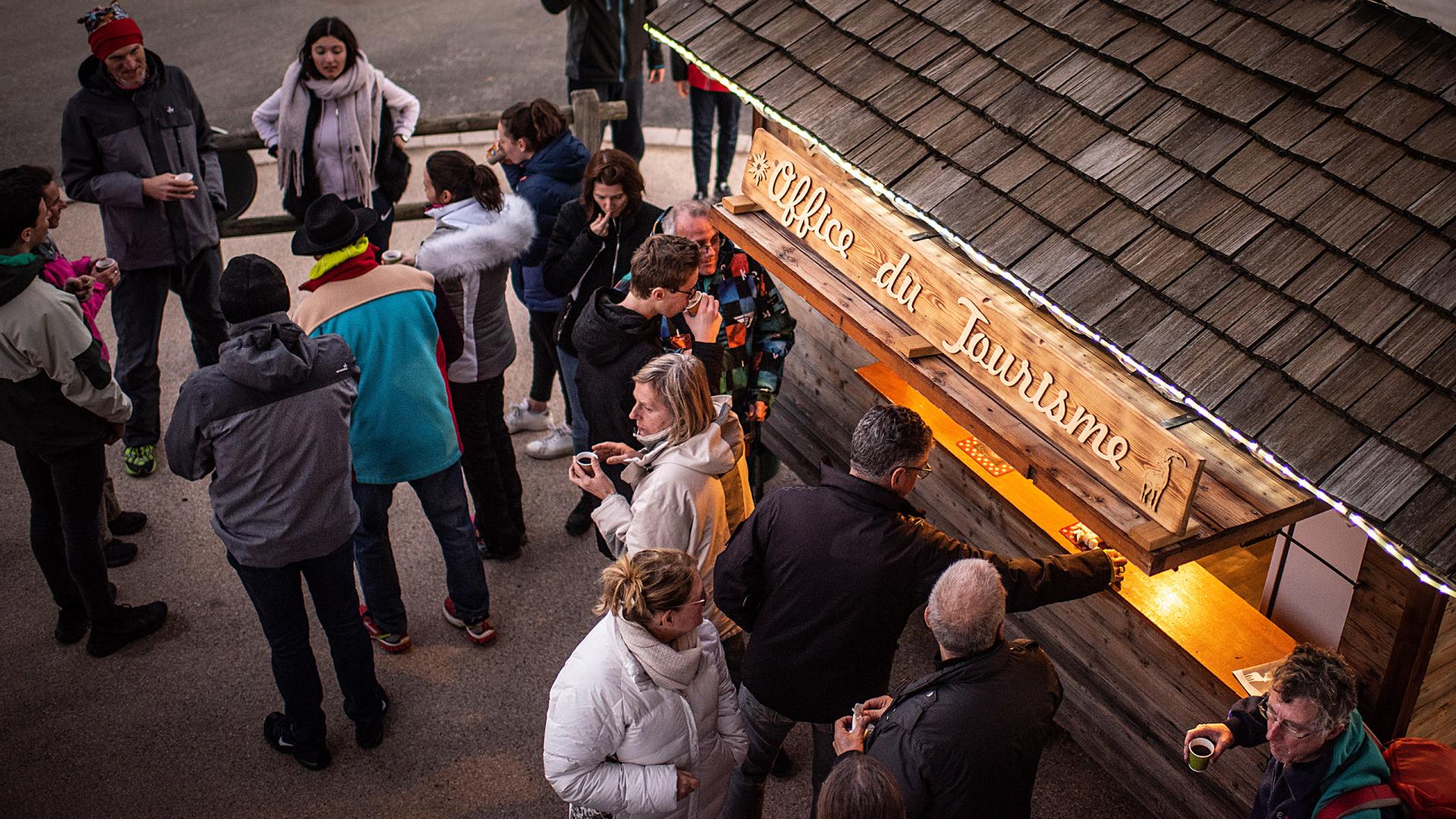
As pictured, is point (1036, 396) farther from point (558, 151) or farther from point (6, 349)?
point (6, 349)

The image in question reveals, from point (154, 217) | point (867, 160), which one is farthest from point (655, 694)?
point (154, 217)

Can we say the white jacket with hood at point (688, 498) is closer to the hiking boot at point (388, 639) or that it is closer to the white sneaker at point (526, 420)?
the hiking boot at point (388, 639)

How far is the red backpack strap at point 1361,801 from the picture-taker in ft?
10.3

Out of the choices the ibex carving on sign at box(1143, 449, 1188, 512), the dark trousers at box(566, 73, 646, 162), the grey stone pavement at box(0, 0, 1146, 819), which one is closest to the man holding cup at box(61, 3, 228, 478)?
the grey stone pavement at box(0, 0, 1146, 819)

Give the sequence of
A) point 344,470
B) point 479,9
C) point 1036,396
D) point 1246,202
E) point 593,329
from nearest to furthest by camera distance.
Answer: point 1246,202, point 1036,396, point 344,470, point 593,329, point 479,9

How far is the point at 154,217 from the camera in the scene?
6484 mm

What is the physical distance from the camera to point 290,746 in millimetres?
4980

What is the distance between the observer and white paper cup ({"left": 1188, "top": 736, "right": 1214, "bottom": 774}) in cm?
347

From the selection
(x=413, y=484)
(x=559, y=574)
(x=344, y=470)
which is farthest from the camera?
(x=559, y=574)

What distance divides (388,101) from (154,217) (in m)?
1.55

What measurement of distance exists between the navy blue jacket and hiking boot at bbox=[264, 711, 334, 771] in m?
2.41

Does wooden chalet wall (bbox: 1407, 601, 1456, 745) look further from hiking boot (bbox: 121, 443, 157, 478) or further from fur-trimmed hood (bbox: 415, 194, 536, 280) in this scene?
hiking boot (bbox: 121, 443, 157, 478)

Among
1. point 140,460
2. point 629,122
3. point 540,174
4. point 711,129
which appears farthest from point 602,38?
point 140,460

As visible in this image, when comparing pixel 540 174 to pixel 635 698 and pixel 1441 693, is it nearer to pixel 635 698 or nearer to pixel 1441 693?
pixel 635 698
